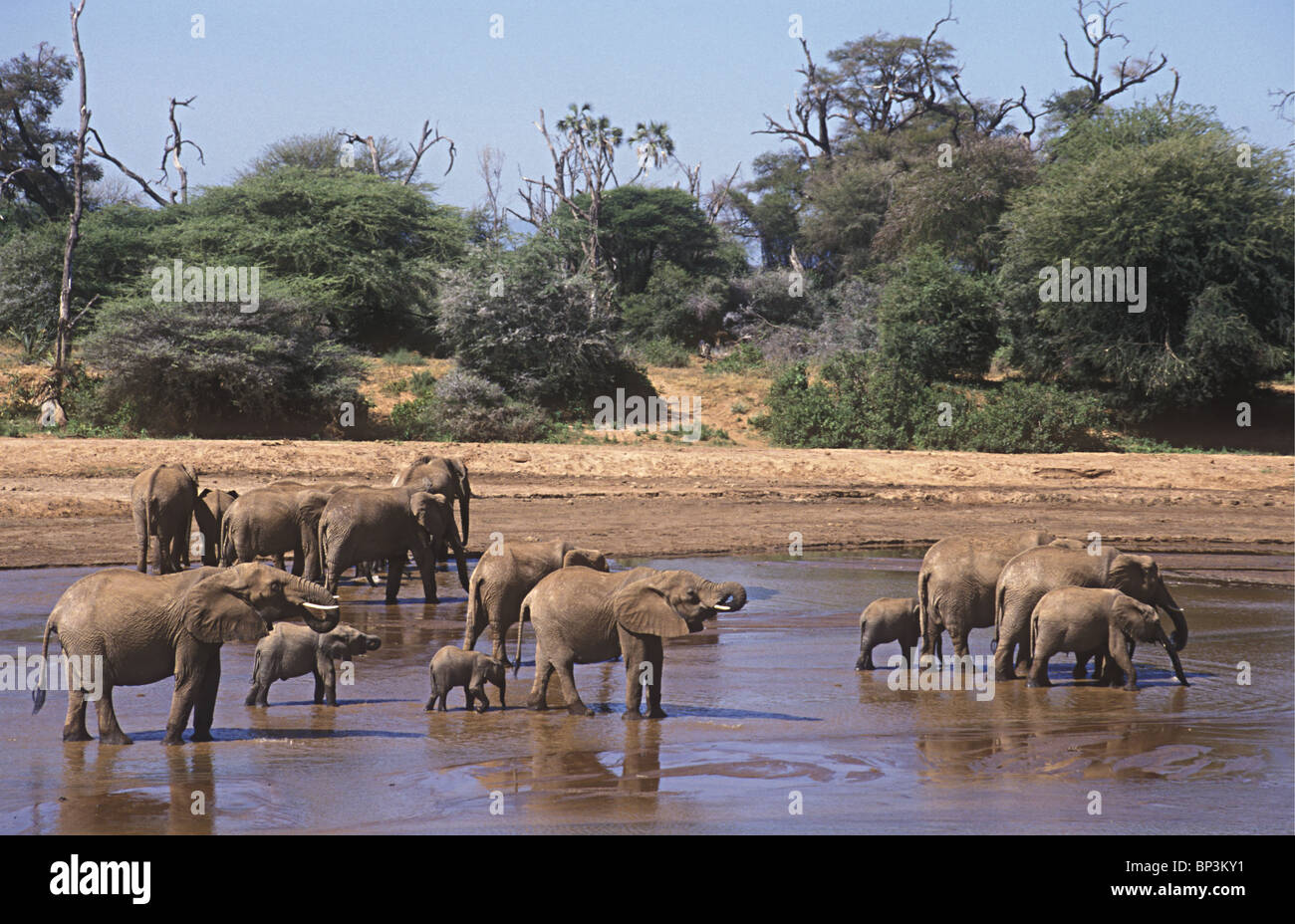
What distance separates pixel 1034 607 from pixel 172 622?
707 centimetres

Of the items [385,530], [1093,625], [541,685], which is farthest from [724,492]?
[541,685]

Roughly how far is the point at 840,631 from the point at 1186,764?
4.92 m

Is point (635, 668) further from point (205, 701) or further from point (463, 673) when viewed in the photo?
point (205, 701)

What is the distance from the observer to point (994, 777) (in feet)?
26.8

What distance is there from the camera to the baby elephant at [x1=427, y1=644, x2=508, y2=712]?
9.30 m

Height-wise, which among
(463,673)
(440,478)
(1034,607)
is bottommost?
(463,673)

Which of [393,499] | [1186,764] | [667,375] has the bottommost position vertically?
[1186,764]

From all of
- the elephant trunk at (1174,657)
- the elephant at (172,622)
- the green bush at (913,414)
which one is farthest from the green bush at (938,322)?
the elephant at (172,622)

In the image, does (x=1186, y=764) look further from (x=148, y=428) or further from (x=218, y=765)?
(x=148, y=428)

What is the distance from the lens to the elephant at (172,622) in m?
7.95

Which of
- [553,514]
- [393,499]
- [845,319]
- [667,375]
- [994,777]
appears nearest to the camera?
[994,777]

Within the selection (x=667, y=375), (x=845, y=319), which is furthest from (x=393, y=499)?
(x=845, y=319)

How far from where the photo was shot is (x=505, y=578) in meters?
10.8

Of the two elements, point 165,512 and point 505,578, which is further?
point 165,512
